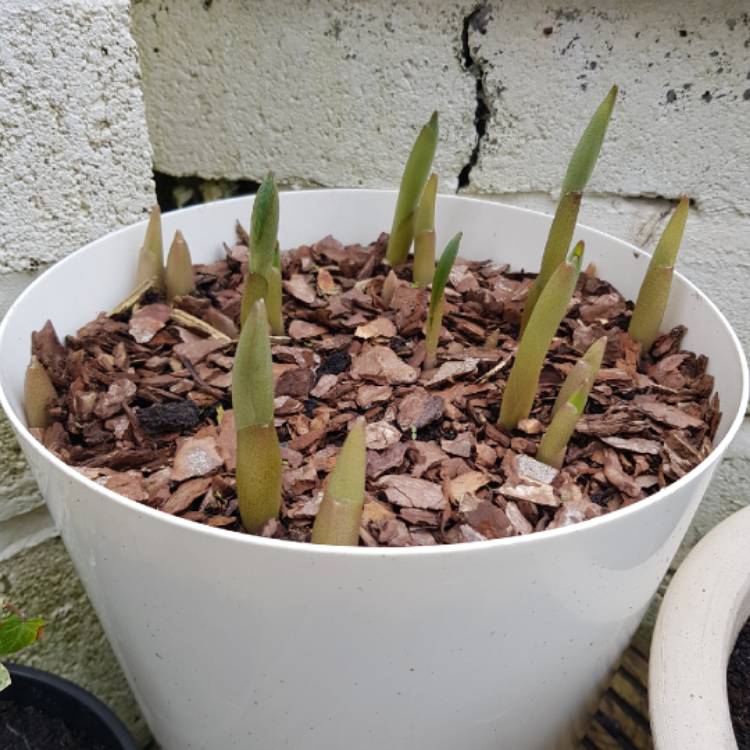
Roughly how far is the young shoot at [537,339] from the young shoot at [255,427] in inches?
7.9

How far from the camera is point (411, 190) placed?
→ 76 cm

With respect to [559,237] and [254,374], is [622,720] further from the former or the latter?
[254,374]

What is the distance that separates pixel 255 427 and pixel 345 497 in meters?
0.07

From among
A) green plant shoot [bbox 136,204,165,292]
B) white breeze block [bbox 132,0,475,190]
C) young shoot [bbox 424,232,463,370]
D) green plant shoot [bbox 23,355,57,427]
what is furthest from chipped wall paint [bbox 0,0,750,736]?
young shoot [bbox 424,232,463,370]

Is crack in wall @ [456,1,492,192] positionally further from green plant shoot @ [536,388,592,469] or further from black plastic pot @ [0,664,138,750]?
black plastic pot @ [0,664,138,750]

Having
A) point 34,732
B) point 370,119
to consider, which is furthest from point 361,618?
point 370,119

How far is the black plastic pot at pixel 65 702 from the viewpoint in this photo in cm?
75

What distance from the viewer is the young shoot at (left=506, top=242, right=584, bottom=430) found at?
0.53 metres

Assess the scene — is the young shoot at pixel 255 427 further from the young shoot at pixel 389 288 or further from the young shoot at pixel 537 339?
the young shoot at pixel 389 288

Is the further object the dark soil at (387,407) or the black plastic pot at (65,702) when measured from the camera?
the black plastic pot at (65,702)

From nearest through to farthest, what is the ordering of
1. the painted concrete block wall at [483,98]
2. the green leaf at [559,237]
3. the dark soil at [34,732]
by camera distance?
the green leaf at [559,237]
the dark soil at [34,732]
the painted concrete block wall at [483,98]

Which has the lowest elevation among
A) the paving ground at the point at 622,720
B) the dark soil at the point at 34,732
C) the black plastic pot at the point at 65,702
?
the paving ground at the point at 622,720

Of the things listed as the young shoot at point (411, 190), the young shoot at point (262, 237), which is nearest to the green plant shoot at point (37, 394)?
the young shoot at point (262, 237)

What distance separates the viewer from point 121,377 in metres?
0.65
